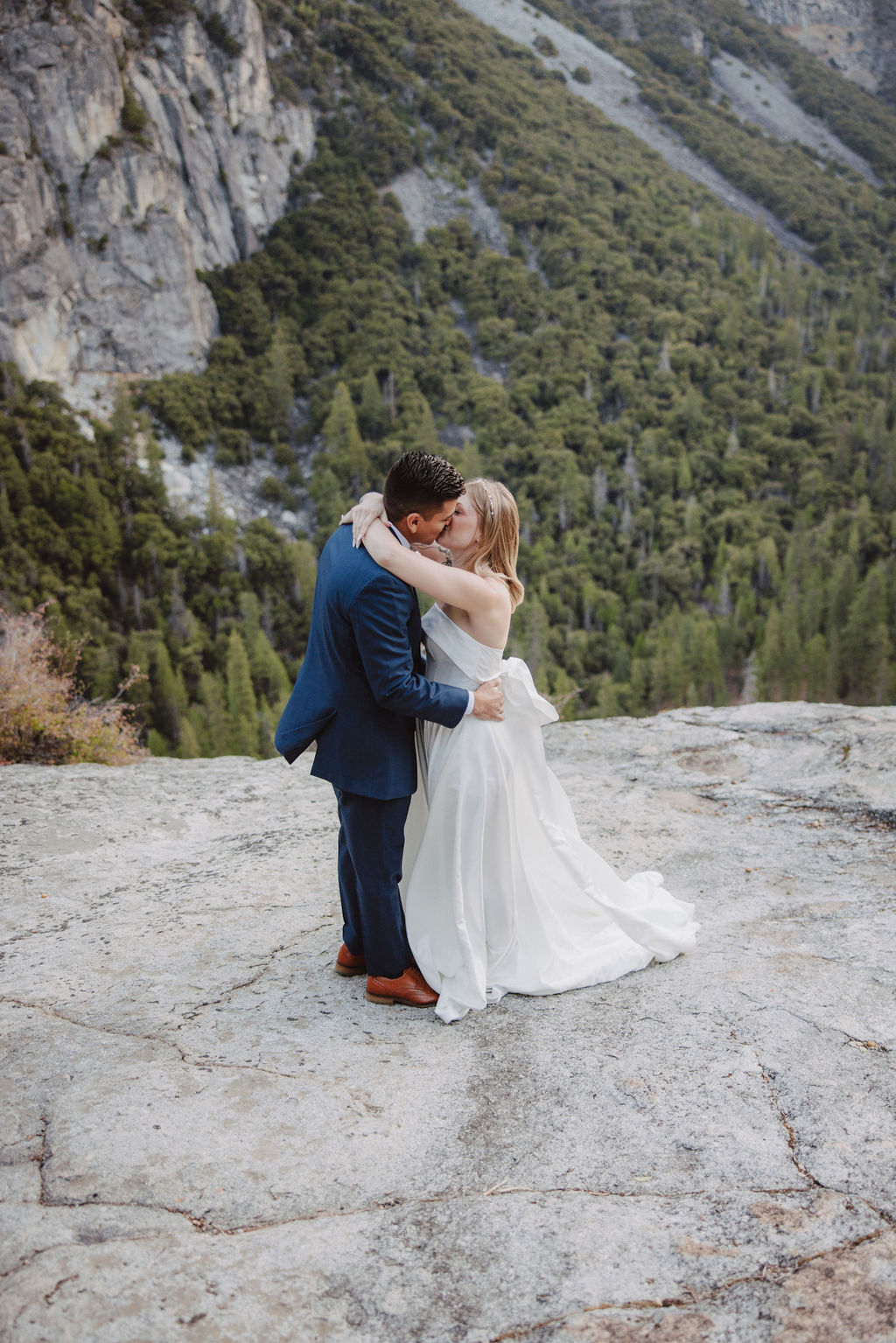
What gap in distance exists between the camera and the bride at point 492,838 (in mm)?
Answer: 3451

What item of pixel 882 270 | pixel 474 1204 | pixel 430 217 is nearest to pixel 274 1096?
pixel 474 1204

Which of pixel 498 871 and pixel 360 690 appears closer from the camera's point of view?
pixel 360 690

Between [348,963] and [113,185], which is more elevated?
[348,963]

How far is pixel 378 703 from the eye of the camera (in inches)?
131

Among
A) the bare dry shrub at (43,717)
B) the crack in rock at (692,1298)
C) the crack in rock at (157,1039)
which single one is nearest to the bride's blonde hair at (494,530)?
the crack in rock at (157,1039)

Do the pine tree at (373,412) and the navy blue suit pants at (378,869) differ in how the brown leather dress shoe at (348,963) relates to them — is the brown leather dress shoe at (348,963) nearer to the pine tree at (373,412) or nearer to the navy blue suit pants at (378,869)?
the navy blue suit pants at (378,869)

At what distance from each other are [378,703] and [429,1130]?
1.47 meters

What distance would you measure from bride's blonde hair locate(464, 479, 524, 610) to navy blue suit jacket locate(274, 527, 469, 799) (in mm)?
371

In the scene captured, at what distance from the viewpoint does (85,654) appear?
56.8 m

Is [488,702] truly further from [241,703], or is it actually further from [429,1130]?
[241,703]

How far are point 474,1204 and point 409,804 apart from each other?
1.63 m

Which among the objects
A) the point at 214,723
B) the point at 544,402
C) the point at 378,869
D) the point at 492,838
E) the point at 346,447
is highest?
the point at 492,838

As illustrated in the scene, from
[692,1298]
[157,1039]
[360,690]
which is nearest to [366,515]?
[360,690]

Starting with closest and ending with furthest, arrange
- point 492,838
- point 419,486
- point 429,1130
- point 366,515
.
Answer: point 429,1130 < point 419,486 < point 366,515 < point 492,838
